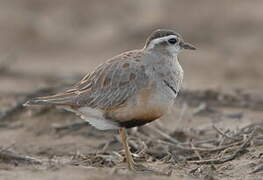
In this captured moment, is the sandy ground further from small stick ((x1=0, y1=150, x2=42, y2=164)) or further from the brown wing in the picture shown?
the brown wing

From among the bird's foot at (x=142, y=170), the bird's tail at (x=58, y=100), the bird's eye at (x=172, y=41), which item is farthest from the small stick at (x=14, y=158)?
the bird's eye at (x=172, y=41)

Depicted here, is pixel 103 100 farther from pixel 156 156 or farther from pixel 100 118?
pixel 156 156

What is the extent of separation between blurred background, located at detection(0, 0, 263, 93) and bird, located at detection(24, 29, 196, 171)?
5.79 m

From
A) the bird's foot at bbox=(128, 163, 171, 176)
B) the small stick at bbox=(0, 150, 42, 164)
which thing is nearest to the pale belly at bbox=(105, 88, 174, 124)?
the bird's foot at bbox=(128, 163, 171, 176)

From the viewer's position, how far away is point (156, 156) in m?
8.27

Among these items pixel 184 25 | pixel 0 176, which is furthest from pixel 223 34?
pixel 0 176

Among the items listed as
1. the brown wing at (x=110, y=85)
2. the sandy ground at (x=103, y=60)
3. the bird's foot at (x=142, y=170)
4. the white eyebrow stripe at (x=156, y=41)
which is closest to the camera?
the bird's foot at (x=142, y=170)

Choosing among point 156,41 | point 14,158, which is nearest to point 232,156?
point 156,41

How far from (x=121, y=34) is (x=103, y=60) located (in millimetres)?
1390

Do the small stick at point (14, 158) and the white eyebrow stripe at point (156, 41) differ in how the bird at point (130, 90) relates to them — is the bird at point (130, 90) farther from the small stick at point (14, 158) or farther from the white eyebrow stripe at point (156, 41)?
the small stick at point (14, 158)

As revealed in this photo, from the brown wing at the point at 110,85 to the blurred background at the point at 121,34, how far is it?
5.85m

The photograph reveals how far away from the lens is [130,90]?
7523mm

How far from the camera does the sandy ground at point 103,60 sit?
7750mm

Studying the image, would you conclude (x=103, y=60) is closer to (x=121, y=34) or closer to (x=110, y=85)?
(x=121, y=34)
